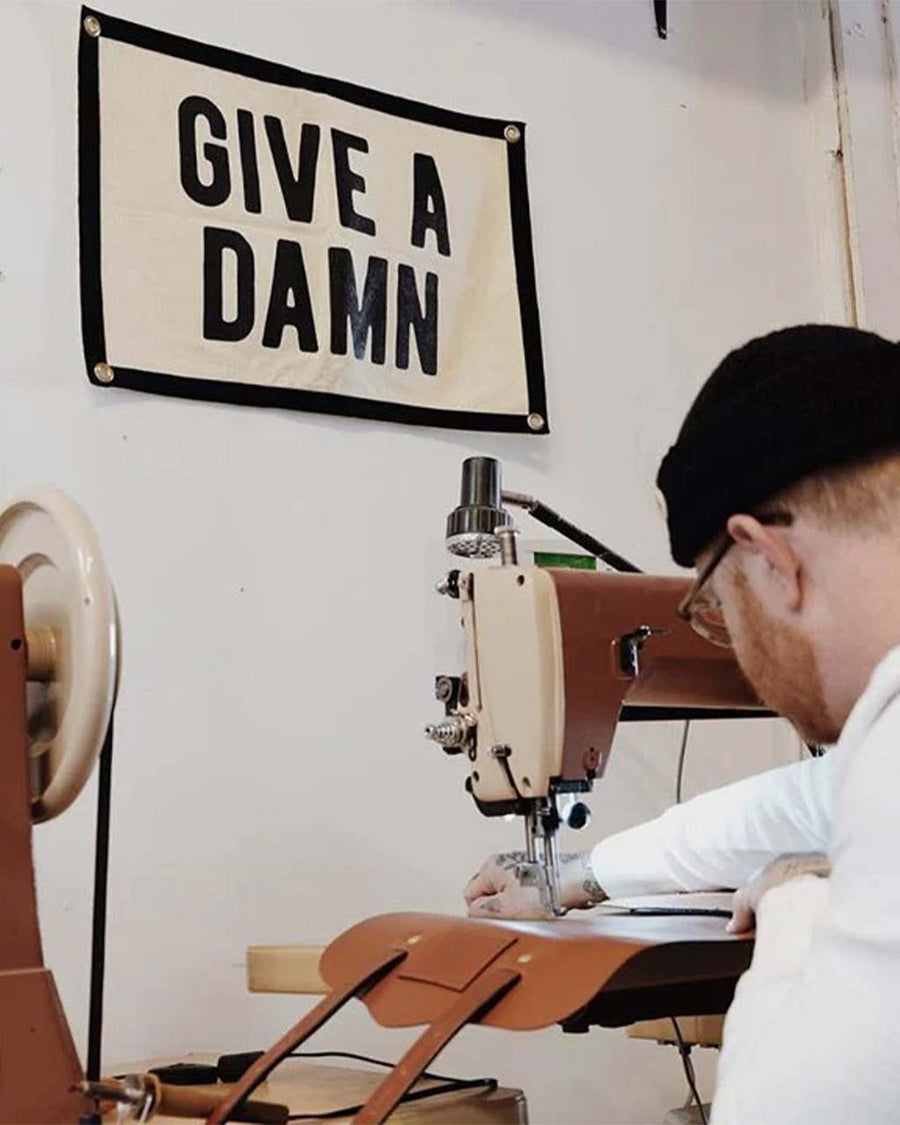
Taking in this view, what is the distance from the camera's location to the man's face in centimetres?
100

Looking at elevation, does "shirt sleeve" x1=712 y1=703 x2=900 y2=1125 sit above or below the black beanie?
below

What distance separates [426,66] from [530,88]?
21 centimetres

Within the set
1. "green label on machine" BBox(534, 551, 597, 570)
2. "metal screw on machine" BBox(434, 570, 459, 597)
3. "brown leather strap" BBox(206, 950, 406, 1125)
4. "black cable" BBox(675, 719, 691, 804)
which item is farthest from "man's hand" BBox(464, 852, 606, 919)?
"black cable" BBox(675, 719, 691, 804)

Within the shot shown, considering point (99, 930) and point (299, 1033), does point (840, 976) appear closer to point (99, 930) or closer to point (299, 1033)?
point (299, 1033)

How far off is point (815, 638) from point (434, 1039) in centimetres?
37

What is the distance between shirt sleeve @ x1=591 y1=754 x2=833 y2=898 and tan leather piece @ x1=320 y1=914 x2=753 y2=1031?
0.30 m

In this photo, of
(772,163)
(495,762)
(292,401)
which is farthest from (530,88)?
(495,762)

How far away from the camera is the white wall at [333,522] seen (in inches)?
78.2

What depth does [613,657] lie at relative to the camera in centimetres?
150

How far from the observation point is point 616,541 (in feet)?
8.09

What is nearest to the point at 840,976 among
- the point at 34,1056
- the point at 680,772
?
the point at 34,1056

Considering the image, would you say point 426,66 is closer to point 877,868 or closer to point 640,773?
point 640,773

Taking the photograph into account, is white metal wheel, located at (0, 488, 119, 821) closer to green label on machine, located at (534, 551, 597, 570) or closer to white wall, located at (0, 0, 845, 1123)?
white wall, located at (0, 0, 845, 1123)

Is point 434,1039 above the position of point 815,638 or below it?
below
